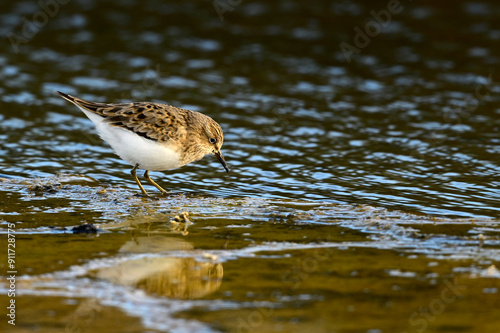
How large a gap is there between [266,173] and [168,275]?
490 centimetres

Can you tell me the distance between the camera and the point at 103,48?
18609 mm

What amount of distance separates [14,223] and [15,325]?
9.50 ft

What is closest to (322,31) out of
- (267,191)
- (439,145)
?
(439,145)

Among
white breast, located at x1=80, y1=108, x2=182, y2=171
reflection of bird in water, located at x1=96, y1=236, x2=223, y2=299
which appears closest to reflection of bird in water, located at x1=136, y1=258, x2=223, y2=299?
reflection of bird in water, located at x1=96, y1=236, x2=223, y2=299

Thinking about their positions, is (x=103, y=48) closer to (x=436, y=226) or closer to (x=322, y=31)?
(x=322, y=31)

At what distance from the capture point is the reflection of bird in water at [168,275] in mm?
6441

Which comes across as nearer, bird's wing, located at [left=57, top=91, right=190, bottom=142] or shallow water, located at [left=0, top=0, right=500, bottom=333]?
shallow water, located at [left=0, top=0, right=500, bottom=333]

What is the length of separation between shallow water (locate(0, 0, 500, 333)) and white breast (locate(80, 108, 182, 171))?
1.66ft

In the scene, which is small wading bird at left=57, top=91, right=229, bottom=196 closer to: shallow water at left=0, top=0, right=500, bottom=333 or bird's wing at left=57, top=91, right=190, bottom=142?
bird's wing at left=57, top=91, right=190, bottom=142

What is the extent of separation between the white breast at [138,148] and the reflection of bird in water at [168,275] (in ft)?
7.85

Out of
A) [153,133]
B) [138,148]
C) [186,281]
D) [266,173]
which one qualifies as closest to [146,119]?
[153,133]

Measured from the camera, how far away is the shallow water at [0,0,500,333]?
6.24m

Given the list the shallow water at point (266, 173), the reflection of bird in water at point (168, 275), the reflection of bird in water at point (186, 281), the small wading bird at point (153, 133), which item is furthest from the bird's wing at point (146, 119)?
the reflection of bird in water at point (186, 281)

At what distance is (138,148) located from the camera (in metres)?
9.76
